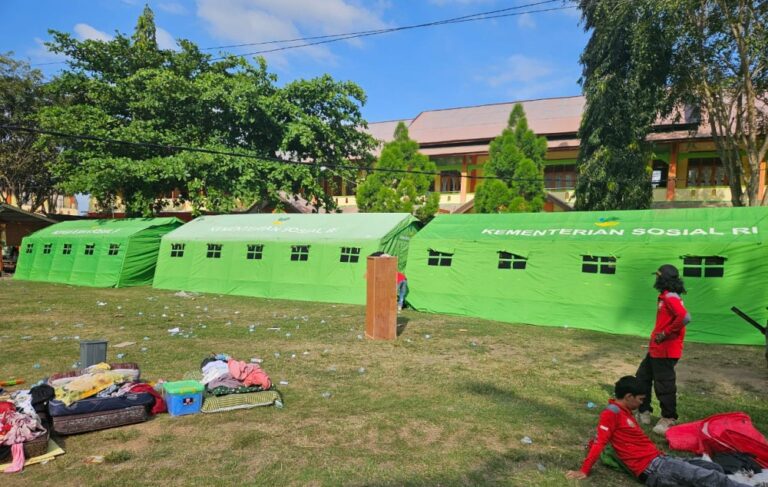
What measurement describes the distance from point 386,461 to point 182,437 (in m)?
2.11

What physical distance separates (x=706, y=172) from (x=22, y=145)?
37.9m

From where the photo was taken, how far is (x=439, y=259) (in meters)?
13.6

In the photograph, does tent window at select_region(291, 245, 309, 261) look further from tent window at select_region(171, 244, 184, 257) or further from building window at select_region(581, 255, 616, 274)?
building window at select_region(581, 255, 616, 274)

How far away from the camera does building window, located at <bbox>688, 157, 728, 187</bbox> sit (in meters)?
23.2

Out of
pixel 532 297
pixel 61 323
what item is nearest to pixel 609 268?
pixel 532 297

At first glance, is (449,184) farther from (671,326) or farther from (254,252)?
(671,326)

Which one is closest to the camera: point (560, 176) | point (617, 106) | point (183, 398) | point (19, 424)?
point (19, 424)

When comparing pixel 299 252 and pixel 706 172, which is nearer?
pixel 299 252

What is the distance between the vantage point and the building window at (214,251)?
17.6m

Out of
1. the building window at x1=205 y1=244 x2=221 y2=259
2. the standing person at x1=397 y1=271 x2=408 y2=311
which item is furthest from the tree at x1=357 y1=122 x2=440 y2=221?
the standing person at x1=397 y1=271 x2=408 y2=311

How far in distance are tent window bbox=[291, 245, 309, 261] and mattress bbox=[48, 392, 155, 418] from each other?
34.5ft

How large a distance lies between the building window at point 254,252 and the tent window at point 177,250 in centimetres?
327

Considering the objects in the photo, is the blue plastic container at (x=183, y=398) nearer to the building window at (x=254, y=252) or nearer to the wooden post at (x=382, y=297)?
the wooden post at (x=382, y=297)

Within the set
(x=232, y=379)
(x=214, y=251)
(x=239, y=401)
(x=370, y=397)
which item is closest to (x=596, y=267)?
(x=370, y=397)
